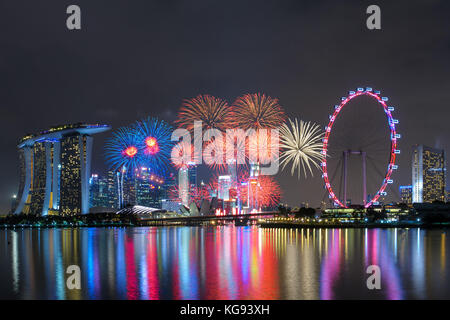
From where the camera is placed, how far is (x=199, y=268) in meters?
36.9

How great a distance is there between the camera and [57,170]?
180m

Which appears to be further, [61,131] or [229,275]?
[61,131]

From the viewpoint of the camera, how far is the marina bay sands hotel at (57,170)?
16762 cm

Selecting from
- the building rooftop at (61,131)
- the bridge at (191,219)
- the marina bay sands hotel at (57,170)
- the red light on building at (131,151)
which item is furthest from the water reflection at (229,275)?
the marina bay sands hotel at (57,170)

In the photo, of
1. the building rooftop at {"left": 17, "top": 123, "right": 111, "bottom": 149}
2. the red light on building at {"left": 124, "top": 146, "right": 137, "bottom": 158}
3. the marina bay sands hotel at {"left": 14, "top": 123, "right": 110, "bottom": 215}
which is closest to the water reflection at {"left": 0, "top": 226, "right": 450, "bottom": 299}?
the red light on building at {"left": 124, "top": 146, "right": 137, "bottom": 158}

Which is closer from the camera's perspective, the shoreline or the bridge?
the shoreline

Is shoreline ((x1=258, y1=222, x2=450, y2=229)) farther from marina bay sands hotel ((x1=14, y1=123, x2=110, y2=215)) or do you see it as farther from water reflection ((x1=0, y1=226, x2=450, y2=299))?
marina bay sands hotel ((x1=14, y1=123, x2=110, y2=215))

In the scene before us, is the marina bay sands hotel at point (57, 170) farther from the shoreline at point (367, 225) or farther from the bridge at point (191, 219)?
the shoreline at point (367, 225)

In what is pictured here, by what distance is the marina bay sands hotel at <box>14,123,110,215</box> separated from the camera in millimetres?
167625

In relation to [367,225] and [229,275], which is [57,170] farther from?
[229,275]

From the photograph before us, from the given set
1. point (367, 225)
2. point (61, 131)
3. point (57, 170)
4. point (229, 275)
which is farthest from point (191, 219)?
point (229, 275)
